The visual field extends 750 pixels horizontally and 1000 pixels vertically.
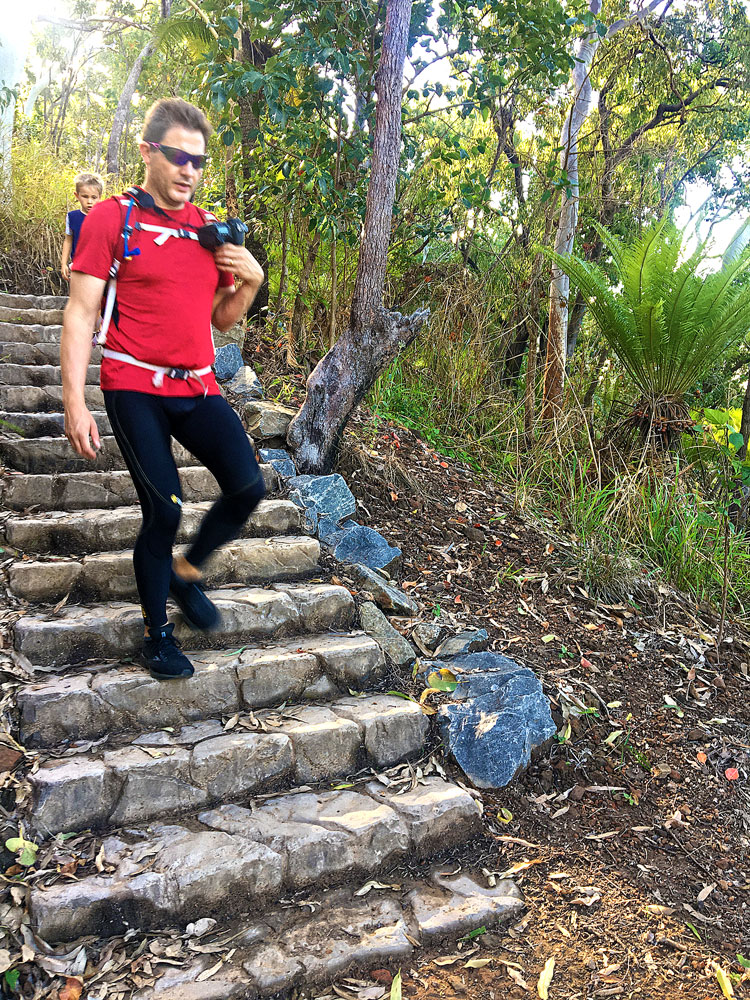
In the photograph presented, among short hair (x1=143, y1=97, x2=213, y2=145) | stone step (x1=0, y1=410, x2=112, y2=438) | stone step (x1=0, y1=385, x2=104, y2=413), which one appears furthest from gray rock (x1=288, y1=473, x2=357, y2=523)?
short hair (x1=143, y1=97, x2=213, y2=145)

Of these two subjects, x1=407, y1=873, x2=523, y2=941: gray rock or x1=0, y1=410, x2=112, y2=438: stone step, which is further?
x1=0, y1=410, x2=112, y2=438: stone step

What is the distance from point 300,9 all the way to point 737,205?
25.3ft

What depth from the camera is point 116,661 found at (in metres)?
2.56

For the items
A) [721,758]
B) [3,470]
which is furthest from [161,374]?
[721,758]

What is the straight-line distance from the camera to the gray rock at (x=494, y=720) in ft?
8.75

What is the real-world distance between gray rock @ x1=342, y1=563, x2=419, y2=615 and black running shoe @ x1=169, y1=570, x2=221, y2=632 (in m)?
0.83

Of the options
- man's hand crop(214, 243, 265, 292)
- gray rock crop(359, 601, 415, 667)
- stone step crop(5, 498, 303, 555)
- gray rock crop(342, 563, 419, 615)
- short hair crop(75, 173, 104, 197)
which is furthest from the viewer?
short hair crop(75, 173, 104, 197)

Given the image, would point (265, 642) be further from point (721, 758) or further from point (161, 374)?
point (721, 758)

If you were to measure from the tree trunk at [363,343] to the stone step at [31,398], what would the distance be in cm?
118

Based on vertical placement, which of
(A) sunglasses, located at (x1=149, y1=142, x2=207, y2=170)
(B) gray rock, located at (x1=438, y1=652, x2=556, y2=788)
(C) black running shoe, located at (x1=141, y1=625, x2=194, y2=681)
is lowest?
(B) gray rock, located at (x1=438, y1=652, x2=556, y2=788)

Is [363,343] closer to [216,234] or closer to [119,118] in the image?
[216,234]

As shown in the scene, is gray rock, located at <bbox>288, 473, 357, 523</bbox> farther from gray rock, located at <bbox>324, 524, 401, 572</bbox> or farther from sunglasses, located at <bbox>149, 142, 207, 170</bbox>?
sunglasses, located at <bbox>149, 142, 207, 170</bbox>

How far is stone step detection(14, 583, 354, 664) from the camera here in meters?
2.50

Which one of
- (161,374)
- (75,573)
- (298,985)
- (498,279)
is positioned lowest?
(298,985)
